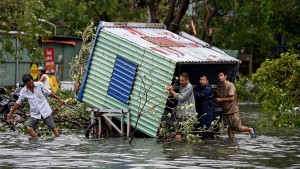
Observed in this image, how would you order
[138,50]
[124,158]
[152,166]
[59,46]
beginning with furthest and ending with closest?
[59,46] → [138,50] → [124,158] → [152,166]

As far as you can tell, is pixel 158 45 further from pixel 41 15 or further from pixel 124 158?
pixel 41 15

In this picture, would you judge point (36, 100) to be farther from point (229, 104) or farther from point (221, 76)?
point (229, 104)

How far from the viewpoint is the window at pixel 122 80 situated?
2270 centimetres

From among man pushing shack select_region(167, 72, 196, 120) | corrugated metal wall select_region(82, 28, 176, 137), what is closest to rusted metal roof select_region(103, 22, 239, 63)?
corrugated metal wall select_region(82, 28, 176, 137)

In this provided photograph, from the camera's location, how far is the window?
74.5 feet

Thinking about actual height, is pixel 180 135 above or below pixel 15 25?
below

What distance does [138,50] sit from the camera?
22.5m

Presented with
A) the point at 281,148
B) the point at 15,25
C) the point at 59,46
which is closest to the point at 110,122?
the point at 281,148

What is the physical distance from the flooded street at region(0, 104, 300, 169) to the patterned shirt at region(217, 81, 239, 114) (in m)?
0.68

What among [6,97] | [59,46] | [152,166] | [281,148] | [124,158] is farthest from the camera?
[59,46]

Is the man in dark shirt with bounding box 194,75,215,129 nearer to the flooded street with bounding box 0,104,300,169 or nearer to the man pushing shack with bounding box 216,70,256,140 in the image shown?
the man pushing shack with bounding box 216,70,256,140

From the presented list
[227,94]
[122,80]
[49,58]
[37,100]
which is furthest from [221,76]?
[49,58]

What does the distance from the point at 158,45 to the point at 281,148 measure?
3.76 meters

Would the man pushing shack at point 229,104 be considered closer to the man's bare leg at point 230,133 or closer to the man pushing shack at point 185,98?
the man's bare leg at point 230,133
